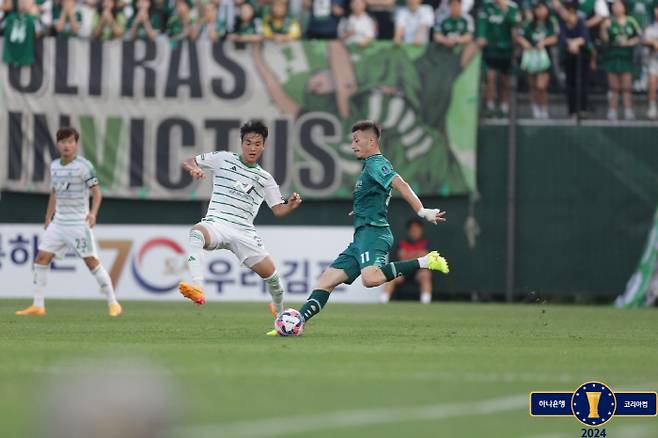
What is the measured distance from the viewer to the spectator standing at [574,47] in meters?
24.1

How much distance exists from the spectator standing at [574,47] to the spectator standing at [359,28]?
10.8 ft

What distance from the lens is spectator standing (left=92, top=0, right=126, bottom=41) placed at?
80.4 ft

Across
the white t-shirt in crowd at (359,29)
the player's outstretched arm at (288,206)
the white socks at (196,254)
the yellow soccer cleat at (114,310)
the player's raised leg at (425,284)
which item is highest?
the white t-shirt in crowd at (359,29)

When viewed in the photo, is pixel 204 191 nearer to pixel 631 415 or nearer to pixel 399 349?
pixel 399 349

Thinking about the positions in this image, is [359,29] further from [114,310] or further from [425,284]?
[114,310]

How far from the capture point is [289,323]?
1311cm

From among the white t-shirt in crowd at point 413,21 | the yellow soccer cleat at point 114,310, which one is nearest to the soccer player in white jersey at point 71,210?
the yellow soccer cleat at point 114,310

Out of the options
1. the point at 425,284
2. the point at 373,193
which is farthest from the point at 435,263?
the point at 425,284

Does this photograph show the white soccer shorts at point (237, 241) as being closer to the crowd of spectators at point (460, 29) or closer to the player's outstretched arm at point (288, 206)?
the player's outstretched arm at point (288, 206)

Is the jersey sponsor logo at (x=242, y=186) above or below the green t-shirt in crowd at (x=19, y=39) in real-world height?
below

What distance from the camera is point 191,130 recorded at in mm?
24609

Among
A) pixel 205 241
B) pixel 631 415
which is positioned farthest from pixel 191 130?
pixel 631 415

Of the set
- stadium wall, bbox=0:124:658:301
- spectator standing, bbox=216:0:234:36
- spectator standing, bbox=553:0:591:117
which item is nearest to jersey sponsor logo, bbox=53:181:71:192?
stadium wall, bbox=0:124:658:301

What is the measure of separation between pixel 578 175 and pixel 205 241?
12.2 m
